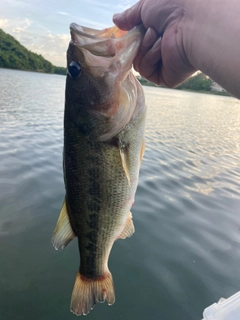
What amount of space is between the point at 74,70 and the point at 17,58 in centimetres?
8615

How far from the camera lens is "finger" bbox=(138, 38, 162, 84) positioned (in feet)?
6.56

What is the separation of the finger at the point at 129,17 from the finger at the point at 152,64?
205 millimetres

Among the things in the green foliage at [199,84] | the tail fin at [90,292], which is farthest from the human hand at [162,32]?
the green foliage at [199,84]

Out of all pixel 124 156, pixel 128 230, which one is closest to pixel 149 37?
pixel 124 156

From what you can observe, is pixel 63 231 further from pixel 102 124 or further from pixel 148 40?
pixel 148 40

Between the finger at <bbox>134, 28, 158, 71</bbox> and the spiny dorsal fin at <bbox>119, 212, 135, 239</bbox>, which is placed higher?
the finger at <bbox>134, 28, 158, 71</bbox>

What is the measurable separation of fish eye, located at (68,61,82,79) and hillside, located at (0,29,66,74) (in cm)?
8182

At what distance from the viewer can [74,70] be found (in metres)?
1.78

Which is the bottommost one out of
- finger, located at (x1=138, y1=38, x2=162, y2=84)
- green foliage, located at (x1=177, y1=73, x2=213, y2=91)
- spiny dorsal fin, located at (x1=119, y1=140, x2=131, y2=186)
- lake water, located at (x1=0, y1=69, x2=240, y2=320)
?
lake water, located at (x1=0, y1=69, x2=240, y2=320)

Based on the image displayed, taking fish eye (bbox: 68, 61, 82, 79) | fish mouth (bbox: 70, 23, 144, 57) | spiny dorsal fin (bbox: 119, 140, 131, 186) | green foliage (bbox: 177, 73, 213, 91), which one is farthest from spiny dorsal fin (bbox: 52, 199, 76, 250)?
green foliage (bbox: 177, 73, 213, 91)

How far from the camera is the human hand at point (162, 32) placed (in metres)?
1.82

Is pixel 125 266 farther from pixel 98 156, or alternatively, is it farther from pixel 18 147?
pixel 18 147

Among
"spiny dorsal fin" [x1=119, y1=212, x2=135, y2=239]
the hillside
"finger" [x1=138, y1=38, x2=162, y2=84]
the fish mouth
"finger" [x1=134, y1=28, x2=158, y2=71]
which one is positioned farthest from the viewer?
the hillside

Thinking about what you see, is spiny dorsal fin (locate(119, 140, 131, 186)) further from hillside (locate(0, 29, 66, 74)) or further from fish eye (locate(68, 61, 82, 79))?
hillside (locate(0, 29, 66, 74))
